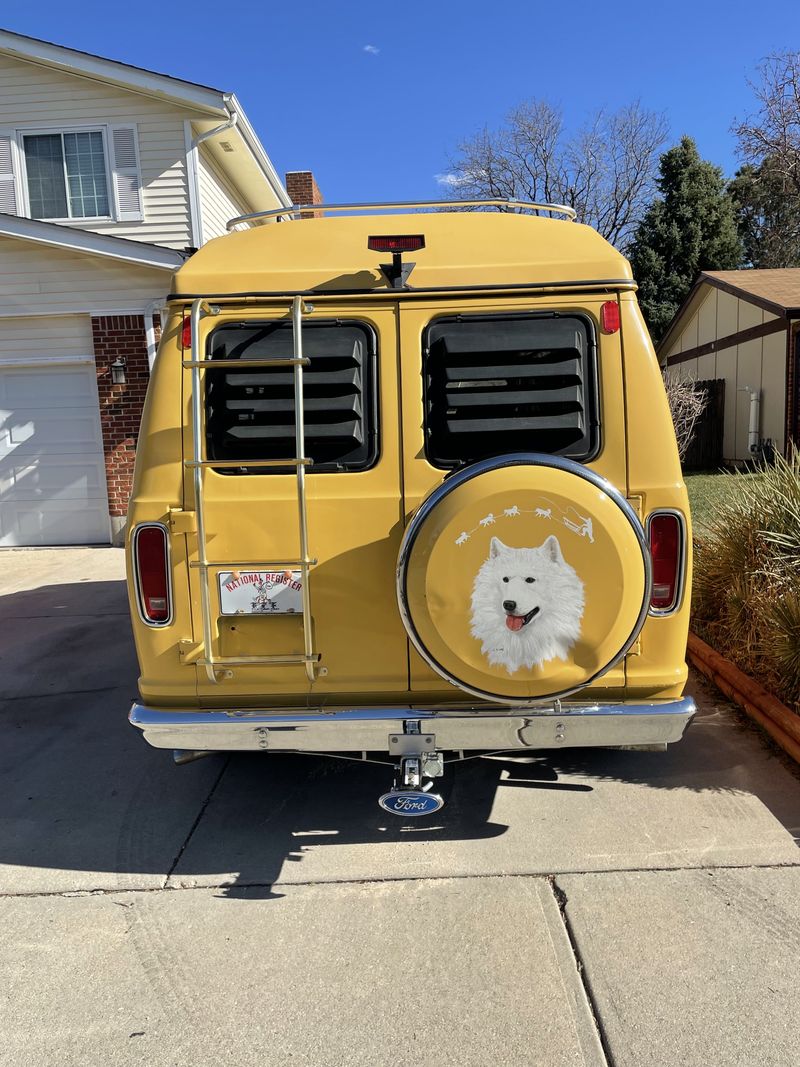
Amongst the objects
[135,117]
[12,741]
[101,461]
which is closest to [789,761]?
[12,741]

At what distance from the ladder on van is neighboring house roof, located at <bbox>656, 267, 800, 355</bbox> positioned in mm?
15941

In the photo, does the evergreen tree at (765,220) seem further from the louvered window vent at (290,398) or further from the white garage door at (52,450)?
the louvered window vent at (290,398)

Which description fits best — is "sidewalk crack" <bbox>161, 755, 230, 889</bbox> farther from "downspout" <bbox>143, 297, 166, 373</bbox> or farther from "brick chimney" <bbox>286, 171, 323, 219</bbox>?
"brick chimney" <bbox>286, 171, 323, 219</bbox>

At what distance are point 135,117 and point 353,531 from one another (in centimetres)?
1100

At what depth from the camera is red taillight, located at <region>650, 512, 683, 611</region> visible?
3107 millimetres

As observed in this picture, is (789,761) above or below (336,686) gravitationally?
below

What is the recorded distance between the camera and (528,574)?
2.82 meters

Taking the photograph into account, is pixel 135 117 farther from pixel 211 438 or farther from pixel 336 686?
pixel 336 686

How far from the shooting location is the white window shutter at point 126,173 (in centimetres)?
1152

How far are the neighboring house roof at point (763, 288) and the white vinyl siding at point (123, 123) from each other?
1212 cm

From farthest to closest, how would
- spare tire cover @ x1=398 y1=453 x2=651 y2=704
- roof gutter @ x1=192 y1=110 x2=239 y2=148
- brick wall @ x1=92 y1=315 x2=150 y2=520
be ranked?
roof gutter @ x1=192 y1=110 x2=239 y2=148, brick wall @ x1=92 y1=315 x2=150 y2=520, spare tire cover @ x1=398 y1=453 x2=651 y2=704

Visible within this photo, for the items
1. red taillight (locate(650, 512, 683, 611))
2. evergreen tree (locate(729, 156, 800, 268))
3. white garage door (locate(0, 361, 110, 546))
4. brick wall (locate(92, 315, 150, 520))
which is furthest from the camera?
evergreen tree (locate(729, 156, 800, 268))

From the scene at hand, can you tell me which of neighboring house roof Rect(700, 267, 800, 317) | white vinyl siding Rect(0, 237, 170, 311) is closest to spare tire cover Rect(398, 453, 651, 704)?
white vinyl siding Rect(0, 237, 170, 311)

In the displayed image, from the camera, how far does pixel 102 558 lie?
10.2 metres
